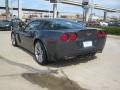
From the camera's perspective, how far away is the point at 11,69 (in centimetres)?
663

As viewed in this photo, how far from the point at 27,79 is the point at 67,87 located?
1.09 m

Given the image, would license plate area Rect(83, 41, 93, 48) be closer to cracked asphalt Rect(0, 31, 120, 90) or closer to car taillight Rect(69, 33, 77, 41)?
car taillight Rect(69, 33, 77, 41)

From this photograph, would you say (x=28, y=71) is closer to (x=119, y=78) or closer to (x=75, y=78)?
(x=75, y=78)

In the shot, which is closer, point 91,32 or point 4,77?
point 4,77

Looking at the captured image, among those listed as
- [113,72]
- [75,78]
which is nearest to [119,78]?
[113,72]

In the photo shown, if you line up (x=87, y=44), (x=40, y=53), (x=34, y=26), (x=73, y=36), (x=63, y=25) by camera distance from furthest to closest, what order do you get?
(x=34, y=26) < (x=63, y=25) < (x=40, y=53) < (x=87, y=44) < (x=73, y=36)

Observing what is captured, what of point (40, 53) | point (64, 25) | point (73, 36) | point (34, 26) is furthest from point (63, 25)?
point (34, 26)

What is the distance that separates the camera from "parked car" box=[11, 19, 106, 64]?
259 inches

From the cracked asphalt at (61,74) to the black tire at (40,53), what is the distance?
6.4 inches

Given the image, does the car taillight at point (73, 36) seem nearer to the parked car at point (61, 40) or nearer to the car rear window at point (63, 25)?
the parked car at point (61, 40)

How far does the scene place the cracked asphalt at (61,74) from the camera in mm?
5273

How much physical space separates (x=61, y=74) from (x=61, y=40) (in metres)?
0.91

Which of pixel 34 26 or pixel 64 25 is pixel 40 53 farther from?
pixel 34 26

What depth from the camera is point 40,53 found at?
736cm
